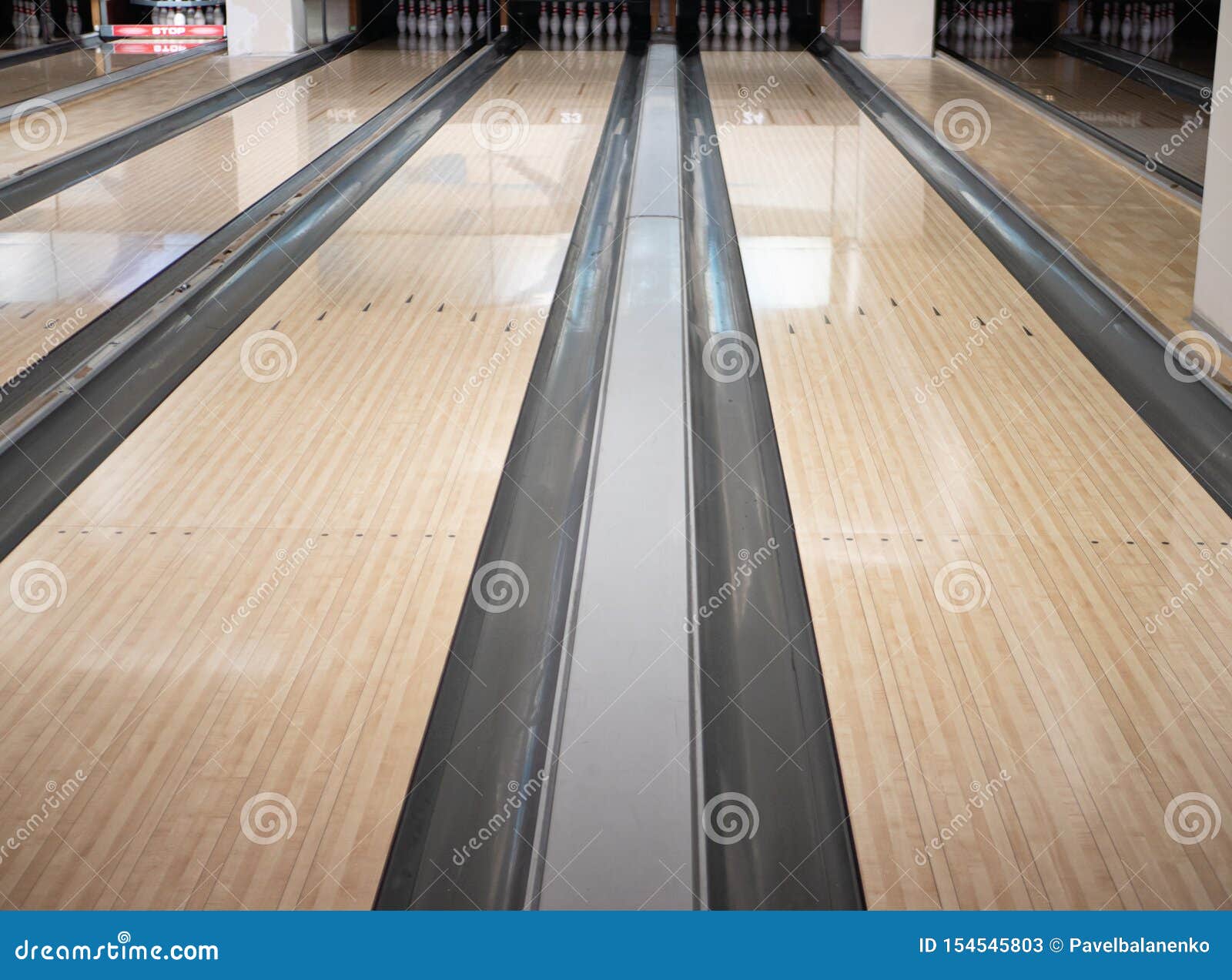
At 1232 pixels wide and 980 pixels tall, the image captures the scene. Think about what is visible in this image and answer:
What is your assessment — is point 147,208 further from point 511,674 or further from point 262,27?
point 262,27

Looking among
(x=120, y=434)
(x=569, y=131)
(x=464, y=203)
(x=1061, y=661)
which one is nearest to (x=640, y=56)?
(x=569, y=131)

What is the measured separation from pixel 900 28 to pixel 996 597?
5913 millimetres

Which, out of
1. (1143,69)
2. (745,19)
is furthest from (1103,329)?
(745,19)

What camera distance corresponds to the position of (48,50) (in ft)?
24.5

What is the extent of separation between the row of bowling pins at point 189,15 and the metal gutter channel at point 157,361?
4.32 metres

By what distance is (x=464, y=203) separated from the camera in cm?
415

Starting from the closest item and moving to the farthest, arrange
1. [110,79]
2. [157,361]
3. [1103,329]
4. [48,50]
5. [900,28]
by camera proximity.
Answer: [157,361] < [1103,329] < [110,79] < [900,28] < [48,50]

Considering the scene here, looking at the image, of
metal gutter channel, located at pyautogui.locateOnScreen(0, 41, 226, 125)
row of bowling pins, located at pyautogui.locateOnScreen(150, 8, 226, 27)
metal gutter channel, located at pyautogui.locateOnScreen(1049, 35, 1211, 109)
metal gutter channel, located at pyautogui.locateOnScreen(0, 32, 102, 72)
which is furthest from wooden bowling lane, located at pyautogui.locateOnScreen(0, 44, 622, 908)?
row of bowling pins, located at pyautogui.locateOnScreen(150, 8, 226, 27)

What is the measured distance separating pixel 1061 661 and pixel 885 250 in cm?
213

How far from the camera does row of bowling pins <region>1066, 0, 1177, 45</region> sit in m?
7.82

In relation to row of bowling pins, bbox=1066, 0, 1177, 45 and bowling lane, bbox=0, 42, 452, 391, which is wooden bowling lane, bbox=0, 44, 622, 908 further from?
row of bowling pins, bbox=1066, 0, 1177, 45

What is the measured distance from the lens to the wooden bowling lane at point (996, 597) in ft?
4.63

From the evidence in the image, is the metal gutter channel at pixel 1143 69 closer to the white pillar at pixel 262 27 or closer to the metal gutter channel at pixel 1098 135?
the metal gutter channel at pixel 1098 135
